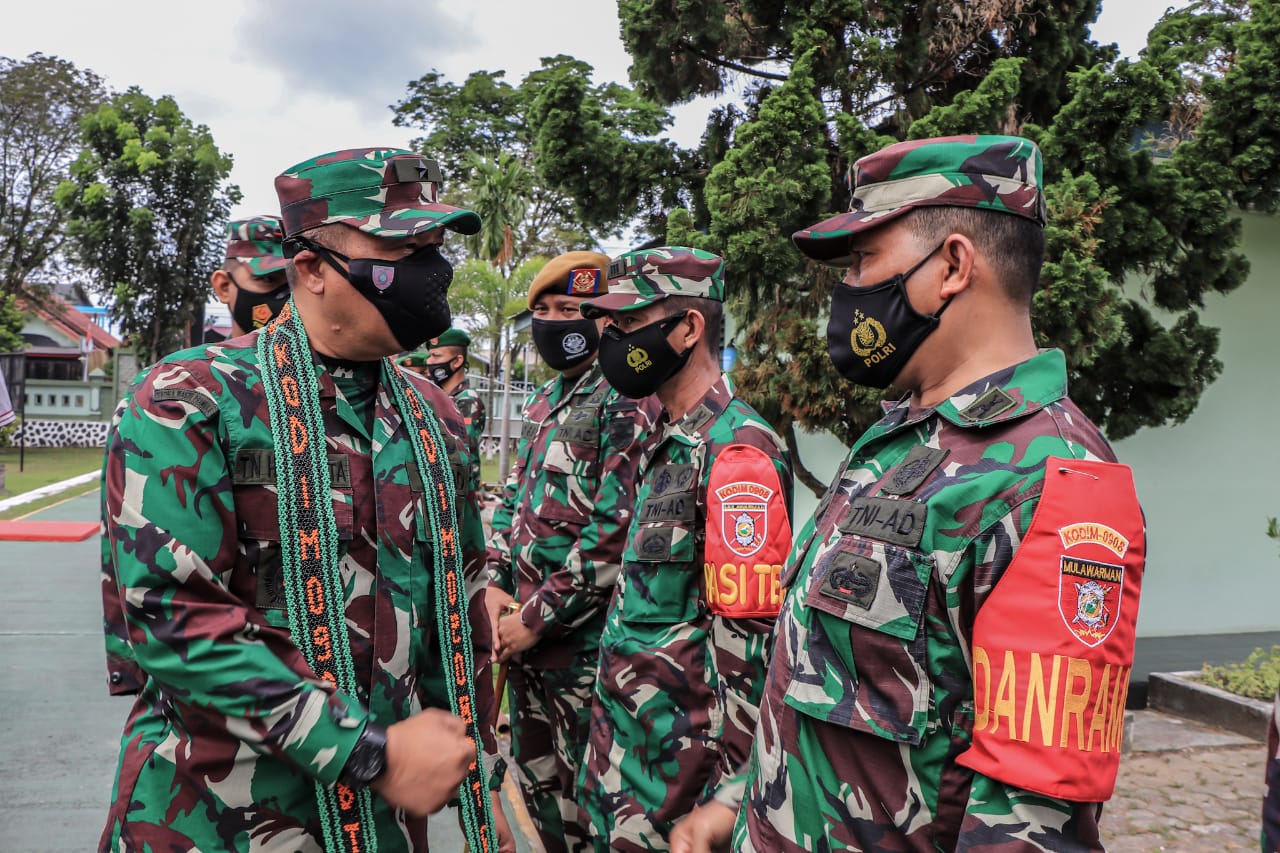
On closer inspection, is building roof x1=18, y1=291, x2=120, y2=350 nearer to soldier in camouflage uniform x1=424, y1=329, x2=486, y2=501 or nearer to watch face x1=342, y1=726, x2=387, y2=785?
soldier in camouflage uniform x1=424, y1=329, x2=486, y2=501

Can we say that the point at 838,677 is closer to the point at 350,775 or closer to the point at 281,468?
the point at 350,775

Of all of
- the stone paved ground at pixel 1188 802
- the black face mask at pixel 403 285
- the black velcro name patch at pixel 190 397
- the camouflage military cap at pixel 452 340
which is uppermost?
the camouflage military cap at pixel 452 340

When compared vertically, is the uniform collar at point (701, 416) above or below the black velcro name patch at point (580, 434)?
above

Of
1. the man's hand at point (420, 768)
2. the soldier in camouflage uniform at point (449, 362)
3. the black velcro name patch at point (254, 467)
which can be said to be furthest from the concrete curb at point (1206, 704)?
the black velcro name patch at point (254, 467)

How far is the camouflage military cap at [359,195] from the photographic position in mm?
1888

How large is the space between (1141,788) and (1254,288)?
15.5ft

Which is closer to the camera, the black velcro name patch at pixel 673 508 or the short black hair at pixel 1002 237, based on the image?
the short black hair at pixel 1002 237

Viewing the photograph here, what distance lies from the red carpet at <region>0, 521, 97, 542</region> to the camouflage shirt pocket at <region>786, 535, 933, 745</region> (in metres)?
8.86

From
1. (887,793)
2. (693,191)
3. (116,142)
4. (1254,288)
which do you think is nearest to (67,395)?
(116,142)

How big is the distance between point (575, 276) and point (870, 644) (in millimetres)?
2900

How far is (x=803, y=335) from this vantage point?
595cm

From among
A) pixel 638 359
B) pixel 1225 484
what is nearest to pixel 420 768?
pixel 638 359

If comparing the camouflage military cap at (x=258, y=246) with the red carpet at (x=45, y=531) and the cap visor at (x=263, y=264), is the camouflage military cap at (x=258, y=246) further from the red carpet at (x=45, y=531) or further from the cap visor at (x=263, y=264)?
the red carpet at (x=45, y=531)

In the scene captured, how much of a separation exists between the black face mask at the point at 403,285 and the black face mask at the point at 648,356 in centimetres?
104
